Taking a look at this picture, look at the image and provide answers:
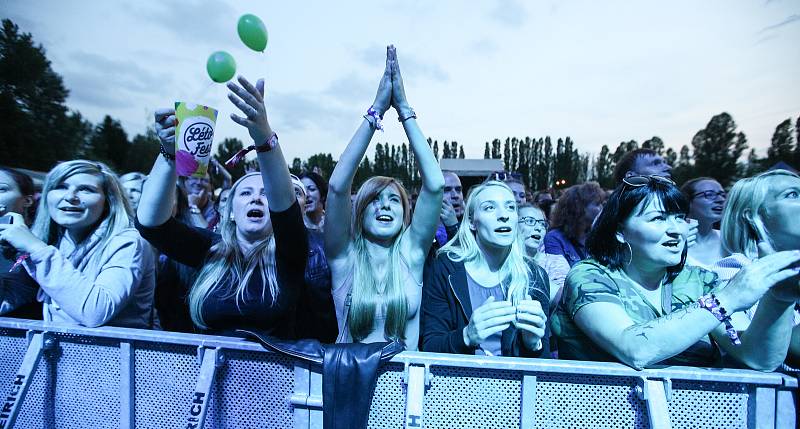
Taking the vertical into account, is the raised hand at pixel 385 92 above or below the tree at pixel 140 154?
below

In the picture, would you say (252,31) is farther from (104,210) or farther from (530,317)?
(530,317)

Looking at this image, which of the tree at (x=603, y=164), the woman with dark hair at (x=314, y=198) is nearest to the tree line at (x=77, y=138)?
the tree at (x=603, y=164)

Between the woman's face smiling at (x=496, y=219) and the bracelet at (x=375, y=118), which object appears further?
the woman's face smiling at (x=496, y=219)

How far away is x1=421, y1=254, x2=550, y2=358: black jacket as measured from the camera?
6.55 ft

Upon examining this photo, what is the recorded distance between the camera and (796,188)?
7.21ft

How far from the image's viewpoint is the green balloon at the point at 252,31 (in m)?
2.86

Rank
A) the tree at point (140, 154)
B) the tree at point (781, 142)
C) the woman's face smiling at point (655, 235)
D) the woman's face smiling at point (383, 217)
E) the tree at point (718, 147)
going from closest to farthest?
1. the woman's face smiling at point (655, 235)
2. the woman's face smiling at point (383, 217)
3. the tree at point (781, 142)
4. the tree at point (718, 147)
5. the tree at point (140, 154)

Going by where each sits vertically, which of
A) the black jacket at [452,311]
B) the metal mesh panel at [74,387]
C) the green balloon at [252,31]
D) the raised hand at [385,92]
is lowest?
the metal mesh panel at [74,387]

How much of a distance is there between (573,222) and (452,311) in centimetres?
246

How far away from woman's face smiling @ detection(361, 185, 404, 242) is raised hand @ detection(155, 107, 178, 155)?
3.48 ft

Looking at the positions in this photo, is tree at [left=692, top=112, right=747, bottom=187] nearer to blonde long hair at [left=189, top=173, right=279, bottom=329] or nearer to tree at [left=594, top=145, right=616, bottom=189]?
tree at [left=594, top=145, right=616, bottom=189]

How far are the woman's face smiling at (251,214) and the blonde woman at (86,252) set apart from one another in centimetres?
54

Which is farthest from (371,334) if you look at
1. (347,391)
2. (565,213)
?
(565,213)

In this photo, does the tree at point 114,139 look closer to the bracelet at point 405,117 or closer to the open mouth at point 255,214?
the open mouth at point 255,214
